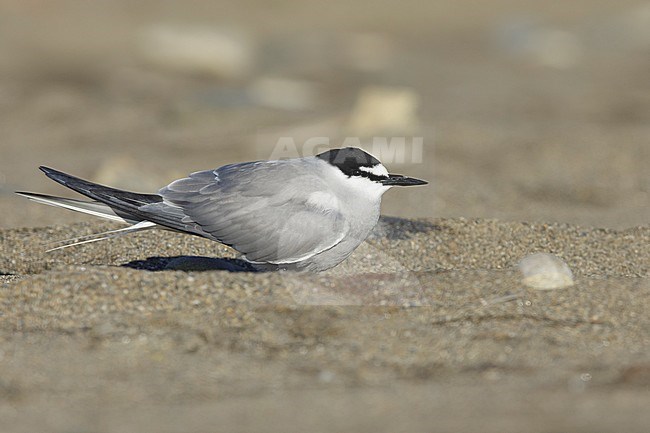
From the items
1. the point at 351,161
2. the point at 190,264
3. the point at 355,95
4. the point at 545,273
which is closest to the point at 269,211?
the point at 351,161

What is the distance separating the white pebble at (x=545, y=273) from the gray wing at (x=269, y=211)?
0.76 m

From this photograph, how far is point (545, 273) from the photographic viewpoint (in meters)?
3.76

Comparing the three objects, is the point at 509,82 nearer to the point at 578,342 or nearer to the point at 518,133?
the point at 518,133

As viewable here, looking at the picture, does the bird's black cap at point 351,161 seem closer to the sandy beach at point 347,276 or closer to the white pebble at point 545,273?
the sandy beach at point 347,276

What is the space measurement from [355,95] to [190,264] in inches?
249

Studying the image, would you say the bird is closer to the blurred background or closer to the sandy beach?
the sandy beach

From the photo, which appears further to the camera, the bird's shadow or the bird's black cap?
the bird's shadow

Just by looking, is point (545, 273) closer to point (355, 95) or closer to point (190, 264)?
point (190, 264)

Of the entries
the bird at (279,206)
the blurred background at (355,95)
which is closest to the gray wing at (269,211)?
the bird at (279,206)

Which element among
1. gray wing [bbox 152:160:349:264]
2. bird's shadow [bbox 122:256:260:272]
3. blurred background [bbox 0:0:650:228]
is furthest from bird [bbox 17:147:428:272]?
blurred background [bbox 0:0:650:228]

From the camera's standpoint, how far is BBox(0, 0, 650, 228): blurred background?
680cm

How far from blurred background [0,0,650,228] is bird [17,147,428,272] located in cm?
178

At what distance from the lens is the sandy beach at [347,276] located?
109 inches

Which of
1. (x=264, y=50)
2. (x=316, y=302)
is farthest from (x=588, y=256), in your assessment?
(x=264, y=50)
